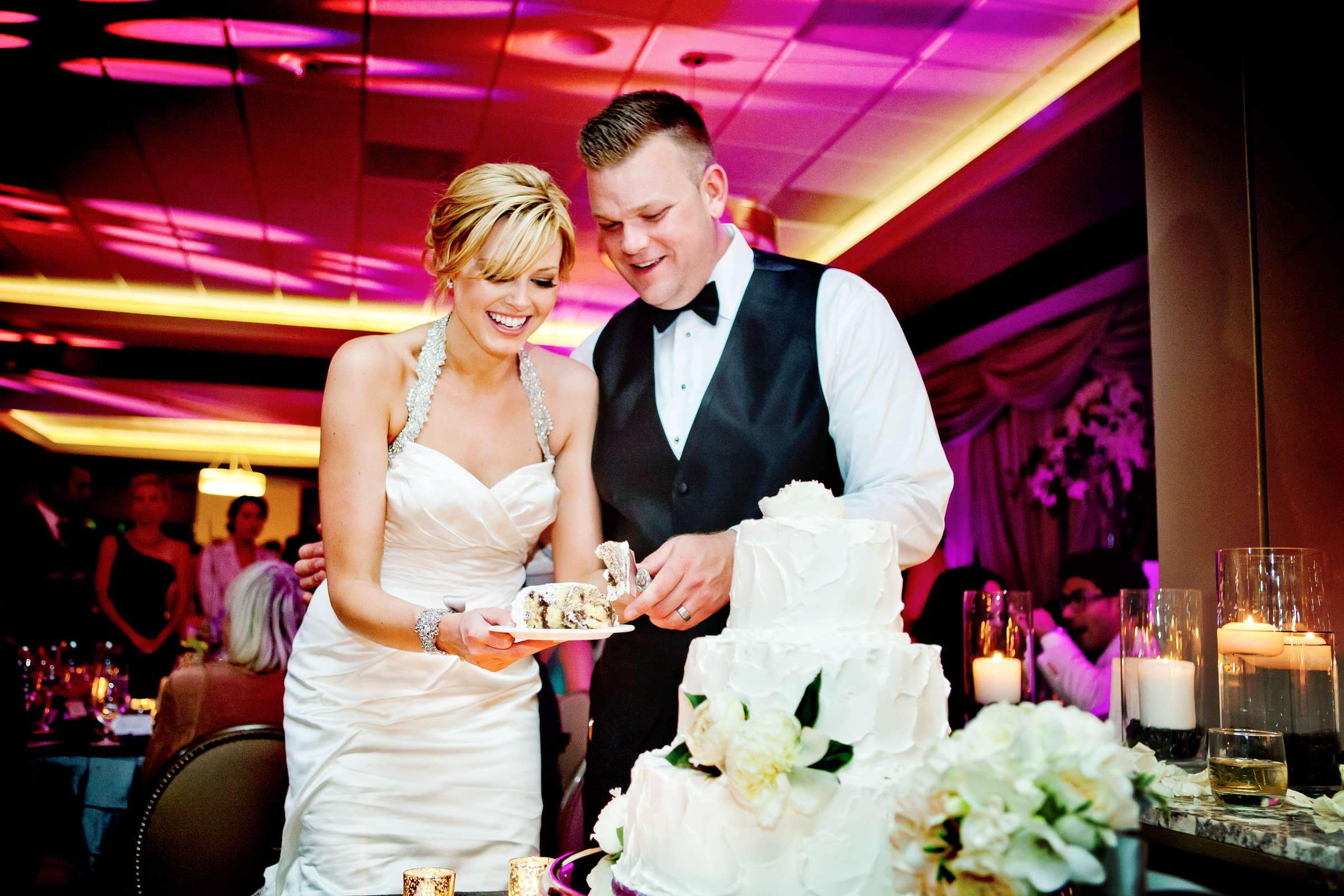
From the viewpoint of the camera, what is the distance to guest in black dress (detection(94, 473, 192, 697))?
8992mm

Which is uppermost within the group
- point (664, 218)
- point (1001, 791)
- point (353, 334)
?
point (353, 334)

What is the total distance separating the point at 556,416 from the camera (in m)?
2.67

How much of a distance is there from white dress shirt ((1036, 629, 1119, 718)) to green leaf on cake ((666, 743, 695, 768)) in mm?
4109

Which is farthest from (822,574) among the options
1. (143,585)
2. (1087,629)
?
(143,585)

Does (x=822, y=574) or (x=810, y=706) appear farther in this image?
(x=822, y=574)

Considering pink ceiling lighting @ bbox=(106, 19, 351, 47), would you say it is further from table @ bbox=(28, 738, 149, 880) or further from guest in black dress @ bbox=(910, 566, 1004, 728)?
guest in black dress @ bbox=(910, 566, 1004, 728)

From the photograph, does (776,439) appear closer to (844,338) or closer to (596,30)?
(844,338)

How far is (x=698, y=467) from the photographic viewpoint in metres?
2.46

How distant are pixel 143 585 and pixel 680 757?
8.83 m

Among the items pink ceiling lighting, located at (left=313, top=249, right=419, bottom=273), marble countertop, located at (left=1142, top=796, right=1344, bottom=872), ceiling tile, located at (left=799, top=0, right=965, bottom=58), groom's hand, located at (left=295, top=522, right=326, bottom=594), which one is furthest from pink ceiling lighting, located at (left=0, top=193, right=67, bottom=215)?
marble countertop, located at (left=1142, top=796, right=1344, bottom=872)

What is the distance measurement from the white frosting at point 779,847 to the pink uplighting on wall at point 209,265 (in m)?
8.00

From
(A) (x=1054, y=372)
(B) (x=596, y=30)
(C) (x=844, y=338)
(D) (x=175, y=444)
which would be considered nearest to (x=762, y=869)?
(C) (x=844, y=338)

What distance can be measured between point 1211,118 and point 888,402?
5.61ft

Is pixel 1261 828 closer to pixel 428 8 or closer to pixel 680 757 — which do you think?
pixel 680 757
